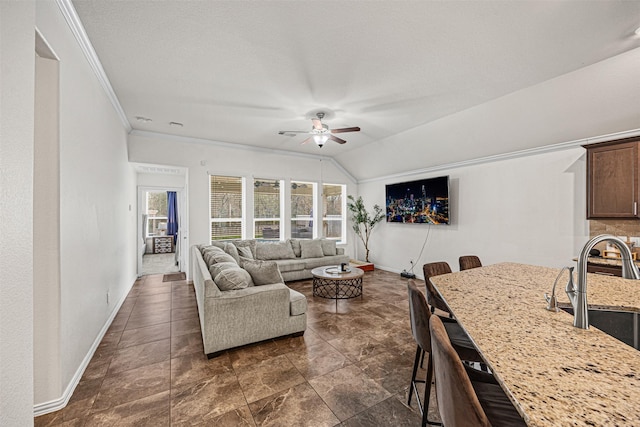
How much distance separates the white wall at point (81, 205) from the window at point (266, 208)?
294 centimetres

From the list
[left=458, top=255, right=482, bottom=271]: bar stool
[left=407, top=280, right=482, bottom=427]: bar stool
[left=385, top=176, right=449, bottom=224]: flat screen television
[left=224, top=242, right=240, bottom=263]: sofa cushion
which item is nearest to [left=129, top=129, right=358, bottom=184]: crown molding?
[left=385, top=176, right=449, bottom=224]: flat screen television

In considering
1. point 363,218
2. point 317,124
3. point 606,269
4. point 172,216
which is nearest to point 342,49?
point 317,124

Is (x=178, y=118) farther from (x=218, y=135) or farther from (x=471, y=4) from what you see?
(x=471, y=4)

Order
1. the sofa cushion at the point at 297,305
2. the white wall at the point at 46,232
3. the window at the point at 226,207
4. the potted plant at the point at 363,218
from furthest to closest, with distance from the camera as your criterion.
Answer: the potted plant at the point at 363,218
the window at the point at 226,207
the sofa cushion at the point at 297,305
the white wall at the point at 46,232

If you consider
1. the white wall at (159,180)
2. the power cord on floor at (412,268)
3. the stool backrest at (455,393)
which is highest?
the white wall at (159,180)

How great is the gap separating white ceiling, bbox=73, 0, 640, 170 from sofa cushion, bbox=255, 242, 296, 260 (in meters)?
2.93

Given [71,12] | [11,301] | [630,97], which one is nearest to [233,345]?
[11,301]

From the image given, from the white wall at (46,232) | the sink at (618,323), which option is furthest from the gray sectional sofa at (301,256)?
the sink at (618,323)

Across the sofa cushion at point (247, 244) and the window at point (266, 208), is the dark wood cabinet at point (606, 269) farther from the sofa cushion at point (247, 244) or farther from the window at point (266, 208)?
the window at point (266, 208)

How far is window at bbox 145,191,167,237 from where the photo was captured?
31.5 ft

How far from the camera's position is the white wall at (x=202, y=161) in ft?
16.6

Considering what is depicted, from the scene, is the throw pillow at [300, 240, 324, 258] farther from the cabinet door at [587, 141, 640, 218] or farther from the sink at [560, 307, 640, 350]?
the sink at [560, 307, 640, 350]

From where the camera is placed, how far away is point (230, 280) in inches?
111

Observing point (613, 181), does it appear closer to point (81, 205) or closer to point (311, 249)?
point (311, 249)
